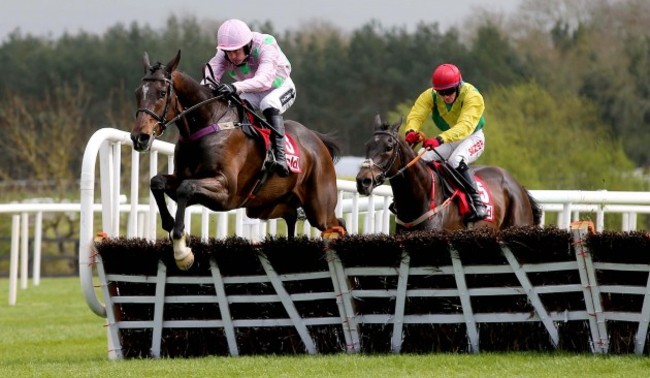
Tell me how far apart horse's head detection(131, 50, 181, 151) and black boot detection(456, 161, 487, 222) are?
106 inches

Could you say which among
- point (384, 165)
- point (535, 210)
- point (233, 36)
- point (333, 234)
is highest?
point (233, 36)

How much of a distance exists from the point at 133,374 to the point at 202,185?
5.23 feet

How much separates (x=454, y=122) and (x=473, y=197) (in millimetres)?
646

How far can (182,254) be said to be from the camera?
7516 millimetres

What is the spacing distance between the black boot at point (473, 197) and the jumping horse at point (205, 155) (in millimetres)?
1248

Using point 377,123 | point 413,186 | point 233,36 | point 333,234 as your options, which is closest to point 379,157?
point 377,123

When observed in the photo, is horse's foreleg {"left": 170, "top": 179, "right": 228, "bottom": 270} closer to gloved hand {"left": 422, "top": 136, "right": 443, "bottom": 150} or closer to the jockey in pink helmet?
the jockey in pink helmet

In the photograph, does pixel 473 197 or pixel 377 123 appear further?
pixel 473 197

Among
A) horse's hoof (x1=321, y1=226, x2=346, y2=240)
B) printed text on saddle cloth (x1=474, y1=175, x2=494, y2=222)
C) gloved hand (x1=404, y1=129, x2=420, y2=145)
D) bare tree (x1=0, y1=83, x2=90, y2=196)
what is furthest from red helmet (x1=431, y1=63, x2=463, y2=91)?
bare tree (x1=0, y1=83, x2=90, y2=196)

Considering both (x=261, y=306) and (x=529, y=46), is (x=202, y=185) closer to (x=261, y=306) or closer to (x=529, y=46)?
(x=261, y=306)

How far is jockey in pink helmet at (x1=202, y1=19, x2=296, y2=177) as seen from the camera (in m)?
8.54

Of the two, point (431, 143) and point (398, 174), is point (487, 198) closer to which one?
point (431, 143)

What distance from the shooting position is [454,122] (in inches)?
400

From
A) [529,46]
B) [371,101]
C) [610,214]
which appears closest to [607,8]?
[529,46]
